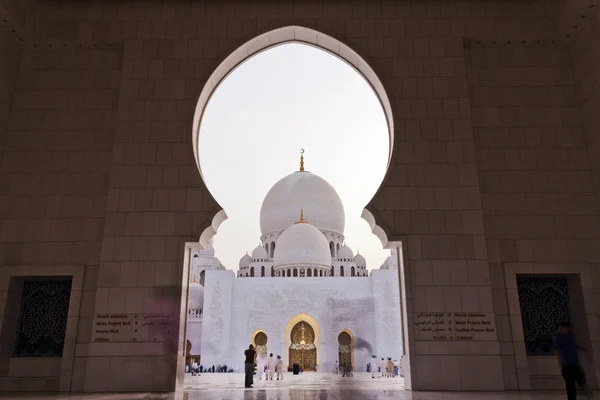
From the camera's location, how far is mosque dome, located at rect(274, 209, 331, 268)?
2013 cm

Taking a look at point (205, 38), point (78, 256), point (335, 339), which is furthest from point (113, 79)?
point (335, 339)

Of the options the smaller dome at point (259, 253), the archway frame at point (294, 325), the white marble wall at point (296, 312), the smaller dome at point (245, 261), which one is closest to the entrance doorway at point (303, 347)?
the archway frame at point (294, 325)

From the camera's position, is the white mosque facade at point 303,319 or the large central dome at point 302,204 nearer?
the white mosque facade at point 303,319

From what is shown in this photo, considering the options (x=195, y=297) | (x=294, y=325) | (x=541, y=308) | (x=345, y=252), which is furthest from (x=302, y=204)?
(x=541, y=308)

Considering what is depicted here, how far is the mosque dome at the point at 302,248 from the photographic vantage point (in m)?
20.1

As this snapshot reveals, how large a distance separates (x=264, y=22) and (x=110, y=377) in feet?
15.9

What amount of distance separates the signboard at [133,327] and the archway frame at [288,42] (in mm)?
1944

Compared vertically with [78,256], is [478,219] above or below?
above

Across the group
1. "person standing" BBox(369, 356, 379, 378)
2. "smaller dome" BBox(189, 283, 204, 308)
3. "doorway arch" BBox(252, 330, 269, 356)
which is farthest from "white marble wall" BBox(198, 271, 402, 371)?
"smaller dome" BBox(189, 283, 204, 308)

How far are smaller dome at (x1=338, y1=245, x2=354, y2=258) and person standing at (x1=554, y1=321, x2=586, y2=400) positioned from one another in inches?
772

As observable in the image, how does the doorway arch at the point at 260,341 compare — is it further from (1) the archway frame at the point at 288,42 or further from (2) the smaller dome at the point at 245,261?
(1) the archway frame at the point at 288,42

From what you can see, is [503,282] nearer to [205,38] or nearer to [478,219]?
[478,219]

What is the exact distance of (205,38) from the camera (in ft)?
20.9

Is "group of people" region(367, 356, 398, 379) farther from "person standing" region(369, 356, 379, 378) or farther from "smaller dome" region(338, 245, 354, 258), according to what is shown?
"smaller dome" region(338, 245, 354, 258)
